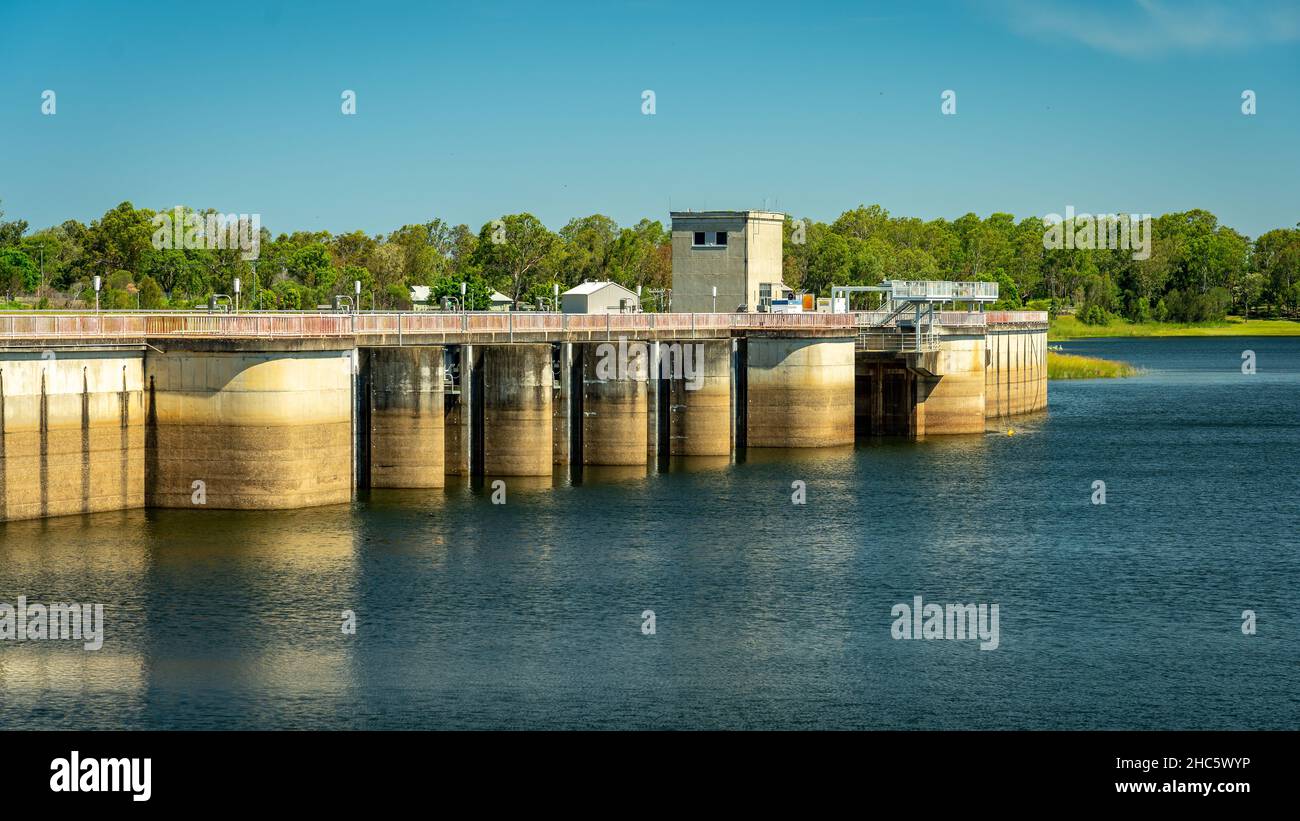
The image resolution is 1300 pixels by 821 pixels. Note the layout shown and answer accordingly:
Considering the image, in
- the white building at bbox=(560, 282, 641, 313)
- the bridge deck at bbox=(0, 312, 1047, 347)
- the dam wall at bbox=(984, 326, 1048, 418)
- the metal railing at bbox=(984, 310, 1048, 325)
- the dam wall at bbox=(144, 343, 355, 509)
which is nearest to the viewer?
the bridge deck at bbox=(0, 312, 1047, 347)

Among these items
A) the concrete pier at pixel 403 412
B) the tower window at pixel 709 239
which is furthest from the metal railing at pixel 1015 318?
the concrete pier at pixel 403 412

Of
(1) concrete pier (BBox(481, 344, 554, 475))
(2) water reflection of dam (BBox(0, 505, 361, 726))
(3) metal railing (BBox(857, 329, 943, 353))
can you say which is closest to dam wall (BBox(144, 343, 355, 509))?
(2) water reflection of dam (BBox(0, 505, 361, 726))

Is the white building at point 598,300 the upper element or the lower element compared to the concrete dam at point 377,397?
upper

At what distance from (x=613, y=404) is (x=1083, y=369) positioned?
11224 centimetres

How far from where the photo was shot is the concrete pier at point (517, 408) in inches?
3083

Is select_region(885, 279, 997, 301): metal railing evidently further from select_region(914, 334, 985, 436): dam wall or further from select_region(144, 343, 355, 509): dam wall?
select_region(144, 343, 355, 509): dam wall

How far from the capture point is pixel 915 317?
107375mm

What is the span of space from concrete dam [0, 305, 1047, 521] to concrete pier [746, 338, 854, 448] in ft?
0.32

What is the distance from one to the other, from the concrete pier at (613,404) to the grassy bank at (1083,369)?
10669cm

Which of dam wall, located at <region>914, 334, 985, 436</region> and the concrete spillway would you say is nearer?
the concrete spillway

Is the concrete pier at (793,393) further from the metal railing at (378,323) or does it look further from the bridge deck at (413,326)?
the metal railing at (378,323)

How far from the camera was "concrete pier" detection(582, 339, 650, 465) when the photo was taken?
8544 cm

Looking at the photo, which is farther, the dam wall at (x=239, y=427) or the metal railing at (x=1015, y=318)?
the metal railing at (x=1015, y=318)
